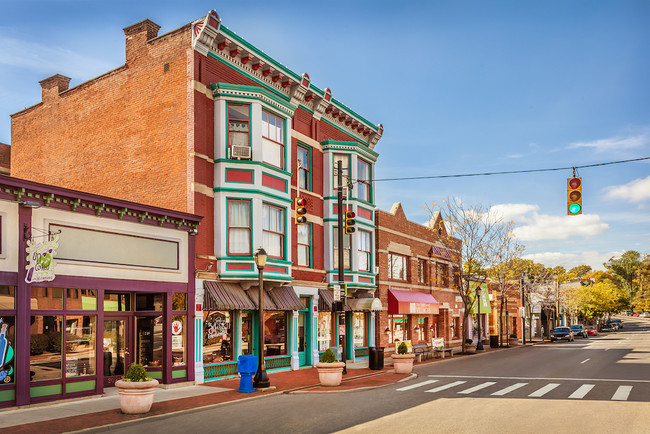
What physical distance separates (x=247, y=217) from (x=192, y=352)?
5486 mm

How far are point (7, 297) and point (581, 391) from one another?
16428mm

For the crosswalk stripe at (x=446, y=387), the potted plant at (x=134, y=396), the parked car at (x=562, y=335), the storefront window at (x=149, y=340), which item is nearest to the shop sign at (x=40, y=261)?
the potted plant at (x=134, y=396)

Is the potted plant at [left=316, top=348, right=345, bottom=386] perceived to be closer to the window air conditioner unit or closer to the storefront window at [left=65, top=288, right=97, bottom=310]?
the storefront window at [left=65, top=288, right=97, bottom=310]

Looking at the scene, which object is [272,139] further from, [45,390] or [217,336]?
[45,390]

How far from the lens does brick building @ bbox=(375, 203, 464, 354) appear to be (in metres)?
34.8

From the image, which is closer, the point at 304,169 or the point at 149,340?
the point at 149,340

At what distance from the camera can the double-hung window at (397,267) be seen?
36.2m

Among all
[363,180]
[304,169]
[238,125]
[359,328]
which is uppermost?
[238,125]

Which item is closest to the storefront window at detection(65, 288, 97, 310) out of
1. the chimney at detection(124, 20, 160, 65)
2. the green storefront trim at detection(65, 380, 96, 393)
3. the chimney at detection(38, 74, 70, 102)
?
the green storefront trim at detection(65, 380, 96, 393)

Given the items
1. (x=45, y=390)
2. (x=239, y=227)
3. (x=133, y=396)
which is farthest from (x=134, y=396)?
(x=239, y=227)

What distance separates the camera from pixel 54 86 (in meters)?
27.4

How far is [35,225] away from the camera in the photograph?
15.7 metres

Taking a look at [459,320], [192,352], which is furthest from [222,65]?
[459,320]

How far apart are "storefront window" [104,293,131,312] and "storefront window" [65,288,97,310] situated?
1.33 meters
